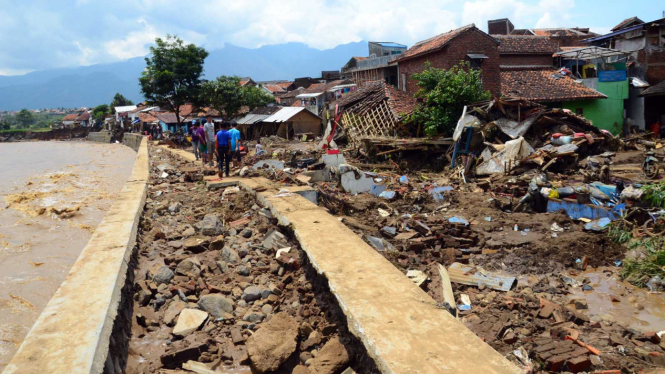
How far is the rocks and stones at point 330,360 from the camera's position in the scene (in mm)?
2697

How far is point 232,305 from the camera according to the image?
383 centimetres

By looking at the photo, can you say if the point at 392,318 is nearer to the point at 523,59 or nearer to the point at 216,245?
the point at 216,245

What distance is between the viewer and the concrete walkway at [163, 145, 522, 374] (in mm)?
2238

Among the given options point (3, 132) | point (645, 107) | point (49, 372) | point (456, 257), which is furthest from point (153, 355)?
point (3, 132)

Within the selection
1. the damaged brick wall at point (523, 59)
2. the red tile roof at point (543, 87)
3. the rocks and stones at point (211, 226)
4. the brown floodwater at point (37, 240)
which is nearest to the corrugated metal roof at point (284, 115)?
the damaged brick wall at point (523, 59)

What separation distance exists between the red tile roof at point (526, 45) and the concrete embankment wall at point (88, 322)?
2583cm

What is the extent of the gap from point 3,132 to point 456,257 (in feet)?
251

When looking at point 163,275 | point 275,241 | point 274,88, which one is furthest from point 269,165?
point 274,88

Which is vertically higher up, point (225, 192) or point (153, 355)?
point (225, 192)

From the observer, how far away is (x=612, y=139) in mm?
13344

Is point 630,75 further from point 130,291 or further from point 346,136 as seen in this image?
point 130,291

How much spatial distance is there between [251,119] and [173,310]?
105 ft

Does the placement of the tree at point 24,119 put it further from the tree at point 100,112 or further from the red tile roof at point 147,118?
the red tile roof at point 147,118

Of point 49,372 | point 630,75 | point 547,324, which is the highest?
point 630,75
